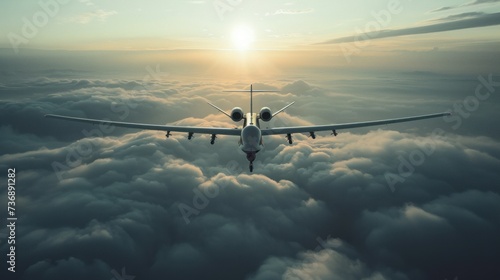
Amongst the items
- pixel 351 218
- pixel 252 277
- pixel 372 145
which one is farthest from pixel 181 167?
pixel 372 145

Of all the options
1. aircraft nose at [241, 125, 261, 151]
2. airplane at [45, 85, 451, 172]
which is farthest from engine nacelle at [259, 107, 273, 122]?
aircraft nose at [241, 125, 261, 151]

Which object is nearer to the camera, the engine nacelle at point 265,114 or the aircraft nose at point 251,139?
the aircraft nose at point 251,139

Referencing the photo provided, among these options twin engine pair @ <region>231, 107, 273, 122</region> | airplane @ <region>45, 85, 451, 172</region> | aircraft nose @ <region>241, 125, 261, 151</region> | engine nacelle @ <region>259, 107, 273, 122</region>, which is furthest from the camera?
engine nacelle @ <region>259, 107, 273, 122</region>

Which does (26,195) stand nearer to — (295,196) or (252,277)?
(252,277)

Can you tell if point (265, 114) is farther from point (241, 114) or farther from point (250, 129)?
point (250, 129)

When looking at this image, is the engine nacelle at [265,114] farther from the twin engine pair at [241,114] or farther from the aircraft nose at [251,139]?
the aircraft nose at [251,139]

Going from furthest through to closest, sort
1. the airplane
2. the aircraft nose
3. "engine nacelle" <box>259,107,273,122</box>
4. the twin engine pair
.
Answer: "engine nacelle" <box>259,107,273,122</box>, the twin engine pair, the airplane, the aircraft nose

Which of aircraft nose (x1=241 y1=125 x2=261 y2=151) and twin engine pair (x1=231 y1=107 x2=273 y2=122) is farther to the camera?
twin engine pair (x1=231 y1=107 x2=273 y2=122)

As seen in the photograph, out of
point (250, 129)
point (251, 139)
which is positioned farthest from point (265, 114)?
point (251, 139)

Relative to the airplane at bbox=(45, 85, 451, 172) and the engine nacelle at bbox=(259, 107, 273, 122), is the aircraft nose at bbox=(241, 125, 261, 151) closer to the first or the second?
the airplane at bbox=(45, 85, 451, 172)

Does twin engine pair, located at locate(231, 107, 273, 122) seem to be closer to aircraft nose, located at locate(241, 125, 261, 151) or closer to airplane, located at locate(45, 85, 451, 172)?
airplane, located at locate(45, 85, 451, 172)

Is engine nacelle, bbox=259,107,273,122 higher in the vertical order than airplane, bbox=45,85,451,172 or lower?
higher

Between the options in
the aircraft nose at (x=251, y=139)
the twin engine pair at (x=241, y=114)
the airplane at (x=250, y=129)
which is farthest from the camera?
the twin engine pair at (x=241, y=114)

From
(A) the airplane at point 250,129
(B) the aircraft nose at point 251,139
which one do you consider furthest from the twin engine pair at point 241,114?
(B) the aircraft nose at point 251,139
